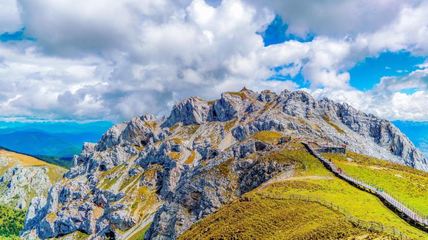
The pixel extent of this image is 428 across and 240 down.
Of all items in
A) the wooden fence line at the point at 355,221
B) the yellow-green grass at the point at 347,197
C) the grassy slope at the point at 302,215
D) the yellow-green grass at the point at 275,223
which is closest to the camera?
the wooden fence line at the point at 355,221

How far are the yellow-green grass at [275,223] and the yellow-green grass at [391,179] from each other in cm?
2435

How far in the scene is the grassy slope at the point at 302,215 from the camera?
60281 millimetres

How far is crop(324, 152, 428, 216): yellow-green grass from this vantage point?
284 ft

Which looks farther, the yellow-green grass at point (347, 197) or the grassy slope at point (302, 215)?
the yellow-green grass at point (347, 197)

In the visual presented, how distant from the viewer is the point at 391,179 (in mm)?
107812

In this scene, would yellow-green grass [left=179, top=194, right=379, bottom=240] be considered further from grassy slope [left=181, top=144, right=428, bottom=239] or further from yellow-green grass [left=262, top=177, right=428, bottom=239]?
yellow-green grass [left=262, top=177, right=428, bottom=239]

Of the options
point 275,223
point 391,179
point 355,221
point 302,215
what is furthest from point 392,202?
point 391,179

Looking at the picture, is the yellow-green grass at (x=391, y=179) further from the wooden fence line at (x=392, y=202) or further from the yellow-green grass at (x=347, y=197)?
the yellow-green grass at (x=347, y=197)

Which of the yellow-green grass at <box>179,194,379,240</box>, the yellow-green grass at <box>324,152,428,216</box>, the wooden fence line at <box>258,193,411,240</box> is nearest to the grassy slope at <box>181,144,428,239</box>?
the yellow-green grass at <box>179,194,379,240</box>

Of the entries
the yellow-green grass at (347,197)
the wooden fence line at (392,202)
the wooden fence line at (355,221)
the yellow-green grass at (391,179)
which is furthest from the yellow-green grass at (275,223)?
the yellow-green grass at (391,179)

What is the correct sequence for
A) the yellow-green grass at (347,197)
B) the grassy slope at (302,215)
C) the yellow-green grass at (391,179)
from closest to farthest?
the grassy slope at (302,215) < the yellow-green grass at (347,197) < the yellow-green grass at (391,179)

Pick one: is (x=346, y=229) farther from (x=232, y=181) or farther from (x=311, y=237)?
(x=232, y=181)

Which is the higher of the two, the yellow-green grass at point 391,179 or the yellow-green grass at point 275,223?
the yellow-green grass at point 391,179

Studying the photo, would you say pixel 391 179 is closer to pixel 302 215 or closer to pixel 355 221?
pixel 302 215
